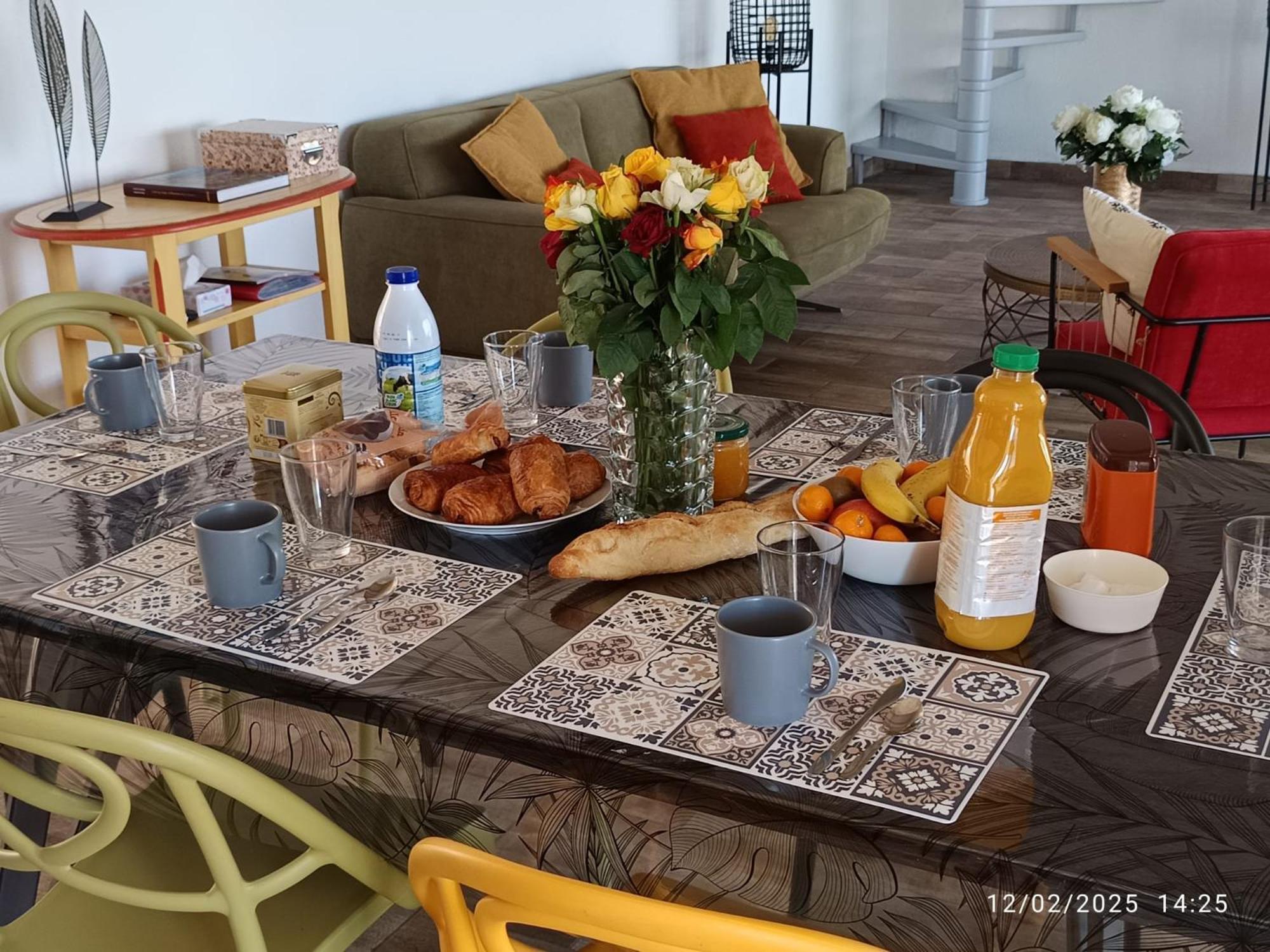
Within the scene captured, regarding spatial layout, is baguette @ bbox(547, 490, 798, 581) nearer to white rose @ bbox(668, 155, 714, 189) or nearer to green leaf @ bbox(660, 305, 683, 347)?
green leaf @ bbox(660, 305, 683, 347)

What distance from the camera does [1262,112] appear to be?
23.6 ft

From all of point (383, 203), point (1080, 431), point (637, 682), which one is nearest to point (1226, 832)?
point (637, 682)

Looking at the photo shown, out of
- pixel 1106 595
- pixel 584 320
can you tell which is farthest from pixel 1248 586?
pixel 584 320

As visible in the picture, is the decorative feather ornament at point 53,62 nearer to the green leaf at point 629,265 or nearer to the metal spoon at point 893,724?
the green leaf at point 629,265

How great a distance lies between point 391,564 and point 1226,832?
2.84 ft

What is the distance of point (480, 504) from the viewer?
153 cm

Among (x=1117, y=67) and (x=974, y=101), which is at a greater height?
(x=1117, y=67)

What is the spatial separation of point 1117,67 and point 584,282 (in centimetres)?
745

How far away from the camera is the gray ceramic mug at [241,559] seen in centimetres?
134

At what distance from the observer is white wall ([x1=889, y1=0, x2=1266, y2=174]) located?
24.8 ft

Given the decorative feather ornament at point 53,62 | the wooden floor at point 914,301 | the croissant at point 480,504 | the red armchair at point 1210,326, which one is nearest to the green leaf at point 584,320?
the croissant at point 480,504

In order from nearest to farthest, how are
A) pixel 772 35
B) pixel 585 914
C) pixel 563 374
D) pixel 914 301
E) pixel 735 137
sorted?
pixel 585 914 → pixel 563 374 → pixel 735 137 → pixel 914 301 → pixel 772 35

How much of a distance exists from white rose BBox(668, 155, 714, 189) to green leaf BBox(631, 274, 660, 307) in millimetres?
100

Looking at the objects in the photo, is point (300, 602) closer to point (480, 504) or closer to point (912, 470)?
point (480, 504)
